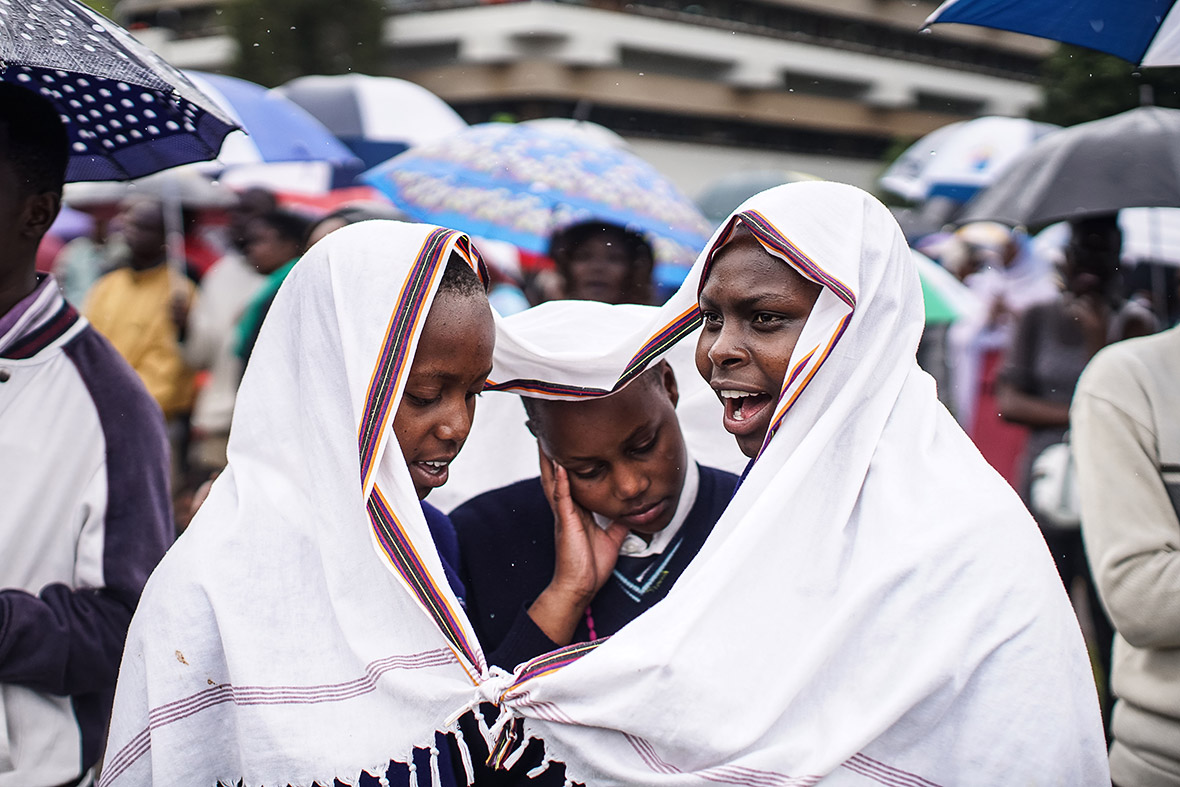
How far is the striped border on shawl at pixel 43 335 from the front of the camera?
8.16 feet

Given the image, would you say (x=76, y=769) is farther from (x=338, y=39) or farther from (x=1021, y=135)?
(x=338, y=39)

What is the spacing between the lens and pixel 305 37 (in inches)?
1148

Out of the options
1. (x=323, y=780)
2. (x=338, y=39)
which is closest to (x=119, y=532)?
(x=323, y=780)

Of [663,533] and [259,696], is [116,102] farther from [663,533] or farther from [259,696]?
[663,533]

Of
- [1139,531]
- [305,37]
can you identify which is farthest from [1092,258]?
[305,37]

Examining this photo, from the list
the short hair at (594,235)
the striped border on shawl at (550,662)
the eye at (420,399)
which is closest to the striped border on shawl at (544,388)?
the eye at (420,399)

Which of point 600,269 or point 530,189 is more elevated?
point 530,189

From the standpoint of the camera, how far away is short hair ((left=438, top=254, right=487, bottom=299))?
228 centimetres

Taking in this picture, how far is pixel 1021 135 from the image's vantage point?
8.88 m

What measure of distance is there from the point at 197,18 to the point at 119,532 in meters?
37.1

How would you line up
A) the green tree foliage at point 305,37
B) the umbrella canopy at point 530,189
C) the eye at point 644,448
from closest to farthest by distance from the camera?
the eye at point 644,448 < the umbrella canopy at point 530,189 < the green tree foliage at point 305,37

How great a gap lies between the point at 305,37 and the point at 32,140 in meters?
28.8

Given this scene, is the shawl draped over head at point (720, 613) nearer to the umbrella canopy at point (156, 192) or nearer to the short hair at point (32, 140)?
the short hair at point (32, 140)

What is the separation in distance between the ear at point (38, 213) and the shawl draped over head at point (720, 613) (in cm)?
71
